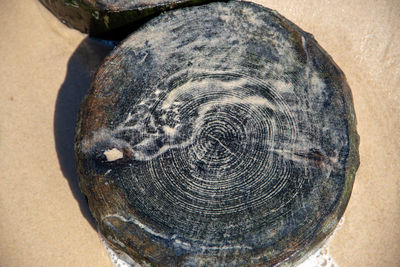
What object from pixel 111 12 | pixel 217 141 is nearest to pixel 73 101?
pixel 111 12

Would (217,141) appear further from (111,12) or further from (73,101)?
(73,101)

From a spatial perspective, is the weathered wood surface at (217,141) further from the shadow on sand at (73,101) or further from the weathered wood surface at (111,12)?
the shadow on sand at (73,101)

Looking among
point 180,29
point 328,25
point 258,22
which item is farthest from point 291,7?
point 180,29

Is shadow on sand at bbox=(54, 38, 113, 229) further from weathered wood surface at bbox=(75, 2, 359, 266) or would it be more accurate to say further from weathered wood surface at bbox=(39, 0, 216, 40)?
weathered wood surface at bbox=(75, 2, 359, 266)

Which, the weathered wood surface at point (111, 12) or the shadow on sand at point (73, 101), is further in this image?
the shadow on sand at point (73, 101)

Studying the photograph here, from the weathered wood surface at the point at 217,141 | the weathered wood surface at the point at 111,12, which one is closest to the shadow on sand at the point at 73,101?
the weathered wood surface at the point at 111,12

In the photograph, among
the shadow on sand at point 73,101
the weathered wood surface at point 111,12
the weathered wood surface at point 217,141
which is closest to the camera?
the weathered wood surface at point 217,141

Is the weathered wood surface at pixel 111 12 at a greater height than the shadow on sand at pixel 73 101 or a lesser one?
greater
